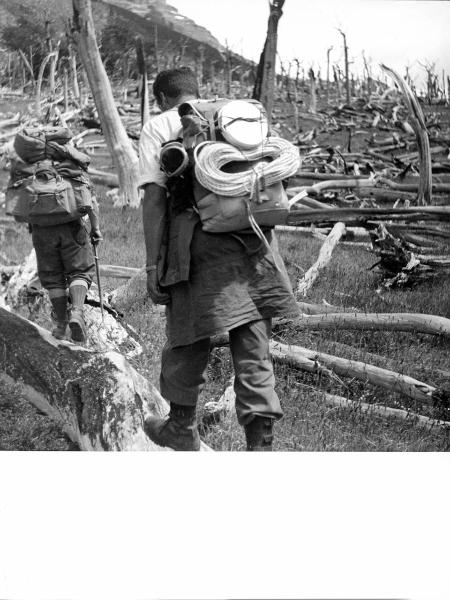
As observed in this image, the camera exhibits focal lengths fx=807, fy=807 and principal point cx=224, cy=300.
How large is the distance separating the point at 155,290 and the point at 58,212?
779 mm

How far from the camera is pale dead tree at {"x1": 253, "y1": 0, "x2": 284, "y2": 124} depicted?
371 centimetres

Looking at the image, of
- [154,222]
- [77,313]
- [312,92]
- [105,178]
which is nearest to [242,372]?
[154,222]

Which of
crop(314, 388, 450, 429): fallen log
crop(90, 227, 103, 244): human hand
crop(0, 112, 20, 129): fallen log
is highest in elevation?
crop(0, 112, 20, 129): fallen log

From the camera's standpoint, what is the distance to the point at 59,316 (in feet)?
12.1

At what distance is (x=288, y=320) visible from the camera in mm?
3602

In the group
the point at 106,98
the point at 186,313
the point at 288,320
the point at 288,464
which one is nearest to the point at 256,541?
the point at 288,464

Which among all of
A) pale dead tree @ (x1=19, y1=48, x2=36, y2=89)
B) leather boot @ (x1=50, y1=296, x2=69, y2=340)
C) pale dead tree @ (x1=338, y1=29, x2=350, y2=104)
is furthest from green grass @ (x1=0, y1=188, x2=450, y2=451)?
pale dead tree @ (x1=338, y1=29, x2=350, y2=104)

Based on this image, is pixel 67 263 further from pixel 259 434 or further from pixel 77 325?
pixel 259 434

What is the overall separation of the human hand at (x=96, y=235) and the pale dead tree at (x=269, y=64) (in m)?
0.94

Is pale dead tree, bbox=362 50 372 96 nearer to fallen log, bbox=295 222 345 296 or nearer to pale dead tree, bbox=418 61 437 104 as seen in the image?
pale dead tree, bbox=418 61 437 104

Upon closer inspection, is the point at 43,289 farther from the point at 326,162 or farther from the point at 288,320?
the point at 326,162

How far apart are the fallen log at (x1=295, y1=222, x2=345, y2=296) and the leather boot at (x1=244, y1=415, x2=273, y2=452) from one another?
0.71 meters

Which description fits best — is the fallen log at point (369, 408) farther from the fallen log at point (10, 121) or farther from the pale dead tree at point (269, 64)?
the fallen log at point (10, 121)

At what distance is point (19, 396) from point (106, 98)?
1507 millimetres
